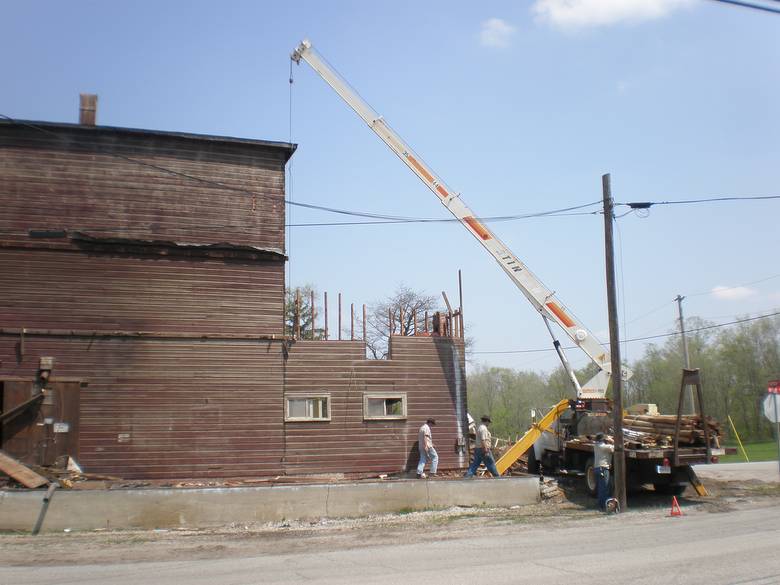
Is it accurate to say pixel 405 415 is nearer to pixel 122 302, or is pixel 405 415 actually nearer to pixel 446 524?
pixel 446 524

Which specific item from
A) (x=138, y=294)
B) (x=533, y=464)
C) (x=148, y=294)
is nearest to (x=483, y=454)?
(x=533, y=464)

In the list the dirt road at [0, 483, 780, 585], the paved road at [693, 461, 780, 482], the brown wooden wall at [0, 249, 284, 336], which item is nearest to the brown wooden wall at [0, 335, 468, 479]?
the brown wooden wall at [0, 249, 284, 336]

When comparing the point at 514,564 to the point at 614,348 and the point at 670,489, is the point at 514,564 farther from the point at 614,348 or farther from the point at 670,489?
the point at 670,489

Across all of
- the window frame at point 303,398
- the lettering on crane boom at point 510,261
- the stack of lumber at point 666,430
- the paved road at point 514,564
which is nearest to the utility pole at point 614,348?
the stack of lumber at point 666,430

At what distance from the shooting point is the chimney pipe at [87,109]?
19.5 meters

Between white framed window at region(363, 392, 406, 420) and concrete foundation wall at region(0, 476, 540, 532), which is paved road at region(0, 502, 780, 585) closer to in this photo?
concrete foundation wall at region(0, 476, 540, 532)

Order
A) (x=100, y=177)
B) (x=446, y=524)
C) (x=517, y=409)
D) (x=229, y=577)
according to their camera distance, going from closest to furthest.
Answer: (x=229, y=577) → (x=446, y=524) → (x=100, y=177) → (x=517, y=409)

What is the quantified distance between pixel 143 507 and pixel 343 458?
20.0 ft

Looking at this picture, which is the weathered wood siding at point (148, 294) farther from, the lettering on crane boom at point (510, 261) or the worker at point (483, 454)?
the lettering on crane boom at point (510, 261)

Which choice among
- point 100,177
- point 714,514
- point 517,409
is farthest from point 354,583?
point 517,409

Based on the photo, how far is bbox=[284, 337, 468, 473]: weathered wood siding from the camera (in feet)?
62.5

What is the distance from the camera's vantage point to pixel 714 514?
1469 cm

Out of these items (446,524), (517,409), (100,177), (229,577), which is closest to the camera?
(229,577)

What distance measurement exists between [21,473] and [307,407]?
7157mm
